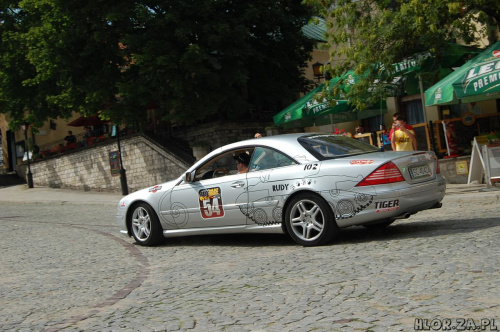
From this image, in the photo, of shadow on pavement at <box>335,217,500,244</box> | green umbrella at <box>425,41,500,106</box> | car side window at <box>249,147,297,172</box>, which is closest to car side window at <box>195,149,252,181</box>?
car side window at <box>249,147,297,172</box>

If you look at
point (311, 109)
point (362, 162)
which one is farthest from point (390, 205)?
point (311, 109)

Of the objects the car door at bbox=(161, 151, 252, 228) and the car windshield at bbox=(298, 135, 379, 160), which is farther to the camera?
the car door at bbox=(161, 151, 252, 228)

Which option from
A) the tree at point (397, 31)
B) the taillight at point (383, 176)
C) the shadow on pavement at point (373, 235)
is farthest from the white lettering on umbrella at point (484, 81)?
the taillight at point (383, 176)

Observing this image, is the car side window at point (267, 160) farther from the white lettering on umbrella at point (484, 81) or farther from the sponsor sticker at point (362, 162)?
the white lettering on umbrella at point (484, 81)

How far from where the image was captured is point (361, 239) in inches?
331

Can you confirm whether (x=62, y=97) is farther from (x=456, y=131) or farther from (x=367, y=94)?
(x=456, y=131)

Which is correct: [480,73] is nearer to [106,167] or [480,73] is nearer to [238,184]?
[238,184]

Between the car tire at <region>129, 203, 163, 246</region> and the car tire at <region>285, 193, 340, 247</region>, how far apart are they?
253 cm

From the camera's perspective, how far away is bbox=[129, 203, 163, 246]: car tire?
9.85 metres

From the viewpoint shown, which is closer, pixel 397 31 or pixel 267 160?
pixel 267 160

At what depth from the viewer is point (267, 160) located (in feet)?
28.2

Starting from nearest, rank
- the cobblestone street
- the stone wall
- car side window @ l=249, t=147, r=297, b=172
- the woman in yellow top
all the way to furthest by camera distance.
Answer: the cobblestone street, car side window @ l=249, t=147, r=297, b=172, the woman in yellow top, the stone wall

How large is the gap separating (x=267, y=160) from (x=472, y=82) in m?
6.73

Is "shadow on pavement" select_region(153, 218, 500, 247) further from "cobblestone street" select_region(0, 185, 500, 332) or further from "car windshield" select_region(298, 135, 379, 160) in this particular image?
"car windshield" select_region(298, 135, 379, 160)
